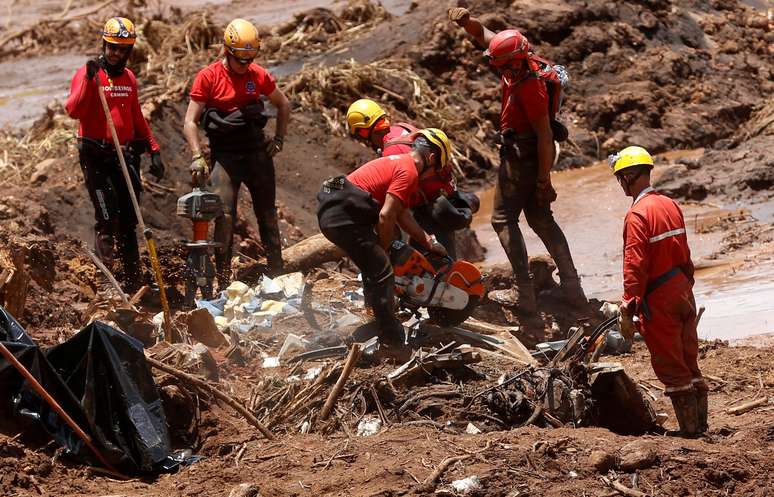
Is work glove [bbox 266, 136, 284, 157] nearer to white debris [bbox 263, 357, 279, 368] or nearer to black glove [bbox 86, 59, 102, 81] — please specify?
black glove [bbox 86, 59, 102, 81]

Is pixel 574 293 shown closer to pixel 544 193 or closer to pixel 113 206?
pixel 544 193

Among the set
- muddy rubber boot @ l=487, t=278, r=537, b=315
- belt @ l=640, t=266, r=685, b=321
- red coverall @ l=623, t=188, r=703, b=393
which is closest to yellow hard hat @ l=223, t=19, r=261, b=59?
muddy rubber boot @ l=487, t=278, r=537, b=315

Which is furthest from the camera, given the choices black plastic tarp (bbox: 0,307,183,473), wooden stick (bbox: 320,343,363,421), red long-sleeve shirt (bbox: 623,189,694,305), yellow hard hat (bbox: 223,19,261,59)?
yellow hard hat (bbox: 223,19,261,59)

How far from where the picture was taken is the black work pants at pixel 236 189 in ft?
30.3

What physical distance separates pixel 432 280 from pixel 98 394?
109 inches

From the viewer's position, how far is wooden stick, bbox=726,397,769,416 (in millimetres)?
6891

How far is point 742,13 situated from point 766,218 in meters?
9.74

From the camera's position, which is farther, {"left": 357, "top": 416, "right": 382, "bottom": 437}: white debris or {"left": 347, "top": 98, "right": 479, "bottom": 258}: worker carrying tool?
{"left": 347, "top": 98, "right": 479, "bottom": 258}: worker carrying tool

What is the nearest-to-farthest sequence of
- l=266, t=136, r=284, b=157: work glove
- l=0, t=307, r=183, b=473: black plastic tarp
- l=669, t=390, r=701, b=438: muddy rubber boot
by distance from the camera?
l=0, t=307, r=183, b=473: black plastic tarp
l=669, t=390, r=701, b=438: muddy rubber boot
l=266, t=136, r=284, b=157: work glove

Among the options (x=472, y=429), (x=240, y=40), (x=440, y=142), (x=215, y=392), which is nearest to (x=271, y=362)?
(x=215, y=392)

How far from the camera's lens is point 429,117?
1598 centimetres

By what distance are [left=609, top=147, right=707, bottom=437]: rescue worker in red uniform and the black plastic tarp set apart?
2.59 meters

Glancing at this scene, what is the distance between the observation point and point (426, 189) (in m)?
8.62

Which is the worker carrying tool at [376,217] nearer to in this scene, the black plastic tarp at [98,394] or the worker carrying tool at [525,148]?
the worker carrying tool at [525,148]
